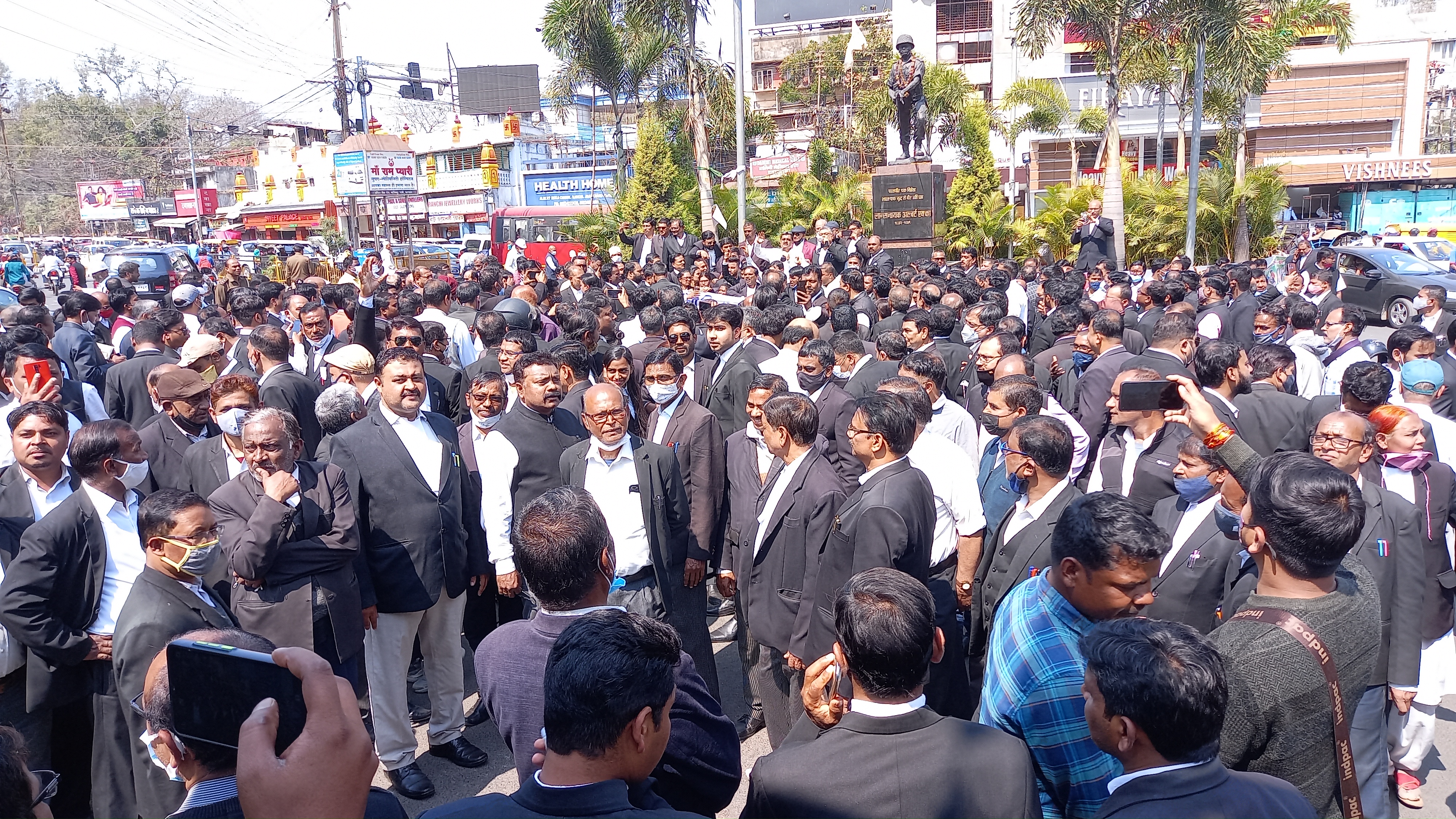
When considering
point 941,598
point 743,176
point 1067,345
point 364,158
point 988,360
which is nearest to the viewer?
point 941,598

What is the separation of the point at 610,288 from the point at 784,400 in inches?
335

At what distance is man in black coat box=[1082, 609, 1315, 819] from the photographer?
6.61ft

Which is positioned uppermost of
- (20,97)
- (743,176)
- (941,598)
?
(20,97)

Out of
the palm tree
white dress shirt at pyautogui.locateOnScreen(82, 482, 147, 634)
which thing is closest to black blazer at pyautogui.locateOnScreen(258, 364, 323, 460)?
white dress shirt at pyautogui.locateOnScreen(82, 482, 147, 634)

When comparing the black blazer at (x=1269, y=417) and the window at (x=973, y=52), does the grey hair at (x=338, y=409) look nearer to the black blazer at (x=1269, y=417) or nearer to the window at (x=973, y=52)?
the black blazer at (x=1269, y=417)

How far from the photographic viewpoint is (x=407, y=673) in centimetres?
488

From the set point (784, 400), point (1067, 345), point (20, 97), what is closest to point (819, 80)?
point (1067, 345)

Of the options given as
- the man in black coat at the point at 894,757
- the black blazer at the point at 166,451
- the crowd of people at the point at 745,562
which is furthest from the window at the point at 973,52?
the man in black coat at the point at 894,757

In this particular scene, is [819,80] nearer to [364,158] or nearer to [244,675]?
[364,158]

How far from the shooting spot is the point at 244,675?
5.66 feet

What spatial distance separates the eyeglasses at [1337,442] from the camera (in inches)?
151

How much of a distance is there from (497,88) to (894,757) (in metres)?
54.7

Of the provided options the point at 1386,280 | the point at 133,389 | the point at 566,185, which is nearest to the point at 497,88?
the point at 566,185

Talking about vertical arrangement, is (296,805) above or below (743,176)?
below
